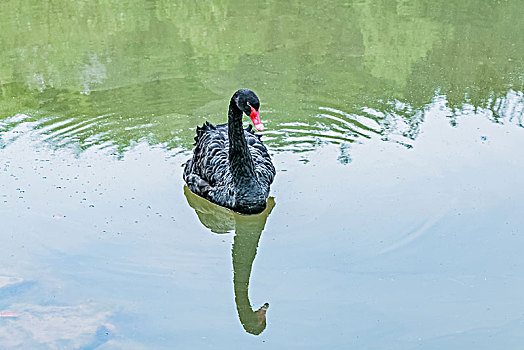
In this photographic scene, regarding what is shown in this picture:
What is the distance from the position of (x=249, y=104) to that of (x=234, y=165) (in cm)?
46

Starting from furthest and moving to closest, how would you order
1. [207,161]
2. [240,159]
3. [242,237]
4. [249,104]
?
1. [207,161]
2. [240,159]
3. [242,237]
4. [249,104]

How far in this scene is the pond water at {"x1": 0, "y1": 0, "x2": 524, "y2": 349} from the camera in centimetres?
326

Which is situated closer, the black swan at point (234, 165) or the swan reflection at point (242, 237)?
the swan reflection at point (242, 237)

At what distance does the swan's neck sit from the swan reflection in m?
0.22

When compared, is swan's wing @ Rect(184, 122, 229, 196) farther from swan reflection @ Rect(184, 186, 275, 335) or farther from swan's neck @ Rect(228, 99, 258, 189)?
swan's neck @ Rect(228, 99, 258, 189)

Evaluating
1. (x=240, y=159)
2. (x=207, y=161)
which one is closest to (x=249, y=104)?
(x=240, y=159)

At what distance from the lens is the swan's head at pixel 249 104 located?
3.87 meters

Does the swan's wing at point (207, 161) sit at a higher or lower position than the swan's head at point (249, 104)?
lower

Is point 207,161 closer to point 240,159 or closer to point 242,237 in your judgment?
point 240,159

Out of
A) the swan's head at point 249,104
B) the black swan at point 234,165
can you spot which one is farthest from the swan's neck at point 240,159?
the swan's head at point 249,104

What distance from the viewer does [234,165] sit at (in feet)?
13.9

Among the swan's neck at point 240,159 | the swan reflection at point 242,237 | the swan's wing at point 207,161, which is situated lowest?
the swan reflection at point 242,237

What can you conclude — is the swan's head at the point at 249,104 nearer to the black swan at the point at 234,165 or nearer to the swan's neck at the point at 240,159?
A: the black swan at the point at 234,165

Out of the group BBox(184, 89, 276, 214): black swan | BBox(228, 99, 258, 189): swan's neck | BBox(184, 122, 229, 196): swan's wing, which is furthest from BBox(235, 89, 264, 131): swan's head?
BBox(184, 122, 229, 196): swan's wing
